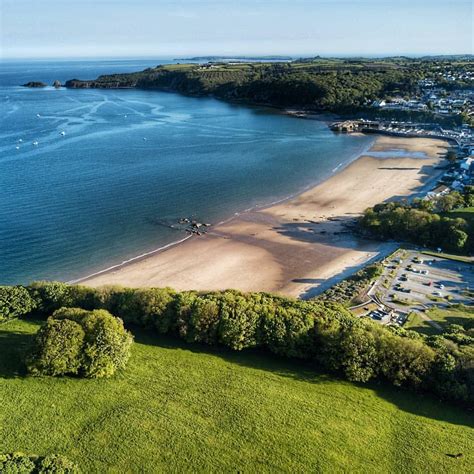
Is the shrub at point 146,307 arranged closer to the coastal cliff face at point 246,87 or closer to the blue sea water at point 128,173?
the blue sea water at point 128,173

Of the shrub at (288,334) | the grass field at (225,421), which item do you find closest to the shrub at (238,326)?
the shrub at (288,334)

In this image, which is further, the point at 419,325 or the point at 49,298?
the point at 419,325

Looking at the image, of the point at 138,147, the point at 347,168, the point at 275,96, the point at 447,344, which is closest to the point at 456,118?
the point at 347,168

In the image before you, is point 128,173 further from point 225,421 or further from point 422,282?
point 225,421

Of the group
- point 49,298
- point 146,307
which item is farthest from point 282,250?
point 49,298

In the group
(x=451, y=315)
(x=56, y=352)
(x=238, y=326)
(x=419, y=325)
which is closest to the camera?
(x=56, y=352)

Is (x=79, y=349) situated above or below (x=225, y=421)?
above

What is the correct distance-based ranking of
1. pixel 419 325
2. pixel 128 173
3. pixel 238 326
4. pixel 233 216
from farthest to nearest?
pixel 128 173
pixel 233 216
pixel 419 325
pixel 238 326
